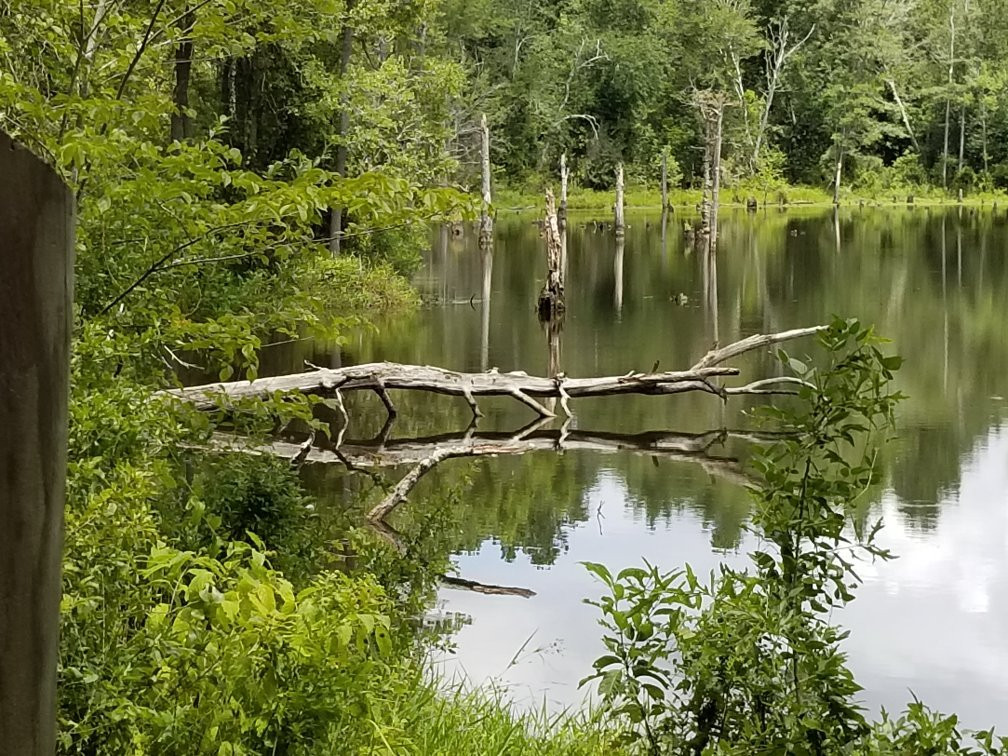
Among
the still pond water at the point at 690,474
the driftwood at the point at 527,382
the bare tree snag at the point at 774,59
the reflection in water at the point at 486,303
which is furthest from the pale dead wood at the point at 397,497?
the bare tree snag at the point at 774,59

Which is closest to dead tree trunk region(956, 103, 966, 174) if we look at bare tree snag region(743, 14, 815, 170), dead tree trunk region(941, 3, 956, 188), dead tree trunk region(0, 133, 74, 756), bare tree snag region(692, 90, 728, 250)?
dead tree trunk region(941, 3, 956, 188)

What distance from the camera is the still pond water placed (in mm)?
7832

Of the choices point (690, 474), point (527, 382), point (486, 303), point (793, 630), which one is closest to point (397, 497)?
point (690, 474)

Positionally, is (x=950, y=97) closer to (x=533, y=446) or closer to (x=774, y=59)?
(x=774, y=59)

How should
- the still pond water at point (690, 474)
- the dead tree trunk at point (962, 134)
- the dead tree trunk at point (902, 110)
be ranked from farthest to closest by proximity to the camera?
the dead tree trunk at point (902, 110), the dead tree trunk at point (962, 134), the still pond water at point (690, 474)

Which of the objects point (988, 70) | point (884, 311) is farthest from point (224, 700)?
point (988, 70)

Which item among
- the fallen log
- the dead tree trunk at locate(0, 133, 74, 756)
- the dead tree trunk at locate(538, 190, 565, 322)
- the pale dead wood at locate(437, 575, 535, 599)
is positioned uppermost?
the dead tree trunk at locate(0, 133, 74, 756)

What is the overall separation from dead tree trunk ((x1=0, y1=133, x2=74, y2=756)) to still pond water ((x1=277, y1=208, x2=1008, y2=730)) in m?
5.74

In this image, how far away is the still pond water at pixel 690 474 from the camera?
308 inches

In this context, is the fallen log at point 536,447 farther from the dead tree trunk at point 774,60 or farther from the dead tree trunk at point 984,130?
the dead tree trunk at point 984,130

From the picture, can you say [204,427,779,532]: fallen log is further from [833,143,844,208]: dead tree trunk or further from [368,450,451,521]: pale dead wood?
[833,143,844,208]: dead tree trunk

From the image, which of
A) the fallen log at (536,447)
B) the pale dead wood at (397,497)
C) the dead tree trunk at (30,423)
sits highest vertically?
the dead tree trunk at (30,423)

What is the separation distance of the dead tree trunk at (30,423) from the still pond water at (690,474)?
574 cm

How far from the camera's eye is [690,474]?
494 inches
